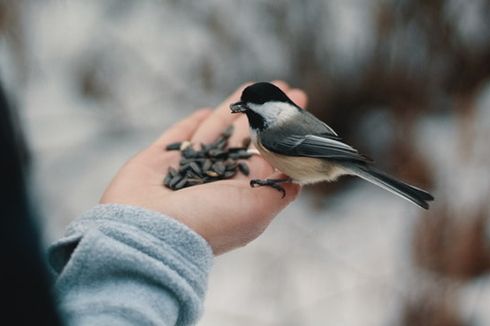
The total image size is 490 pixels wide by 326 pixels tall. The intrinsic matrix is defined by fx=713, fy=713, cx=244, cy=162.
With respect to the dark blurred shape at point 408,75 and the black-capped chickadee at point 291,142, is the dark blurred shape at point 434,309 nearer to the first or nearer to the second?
the dark blurred shape at point 408,75

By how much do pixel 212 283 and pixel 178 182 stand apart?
1033 millimetres

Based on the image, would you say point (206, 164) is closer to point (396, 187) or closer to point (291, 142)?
point (291, 142)

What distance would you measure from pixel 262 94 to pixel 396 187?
0.29m

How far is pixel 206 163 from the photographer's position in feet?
4.73

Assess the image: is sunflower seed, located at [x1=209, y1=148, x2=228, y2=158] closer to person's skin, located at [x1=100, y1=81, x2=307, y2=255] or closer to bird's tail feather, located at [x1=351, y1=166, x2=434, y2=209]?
person's skin, located at [x1=100, y1=81, x2=307, y2=255]

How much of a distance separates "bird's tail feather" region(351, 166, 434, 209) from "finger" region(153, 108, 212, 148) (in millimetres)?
459

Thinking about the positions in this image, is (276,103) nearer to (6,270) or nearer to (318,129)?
(318,129)

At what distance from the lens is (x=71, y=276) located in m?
0.89

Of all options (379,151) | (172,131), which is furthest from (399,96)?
(172,131)

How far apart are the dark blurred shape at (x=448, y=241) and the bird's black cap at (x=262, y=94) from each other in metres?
0.92

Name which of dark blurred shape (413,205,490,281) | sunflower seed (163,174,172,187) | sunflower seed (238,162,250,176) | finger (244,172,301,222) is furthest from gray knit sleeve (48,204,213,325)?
dark blurred shape (413,205,490,281)

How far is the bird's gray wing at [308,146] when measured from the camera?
133 centimetres

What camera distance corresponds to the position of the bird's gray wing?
1.33 metres

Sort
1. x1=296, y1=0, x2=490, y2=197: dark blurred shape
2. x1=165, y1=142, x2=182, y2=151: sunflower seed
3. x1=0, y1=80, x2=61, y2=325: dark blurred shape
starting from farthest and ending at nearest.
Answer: x1=296, y1=0, x2=490, y2=197: dark blurred shape → x1=165, y1=142, x2=182, y2=151: sunflower seed → x1=0, y1=80, x2=61, y2=325: dark blurred shape
